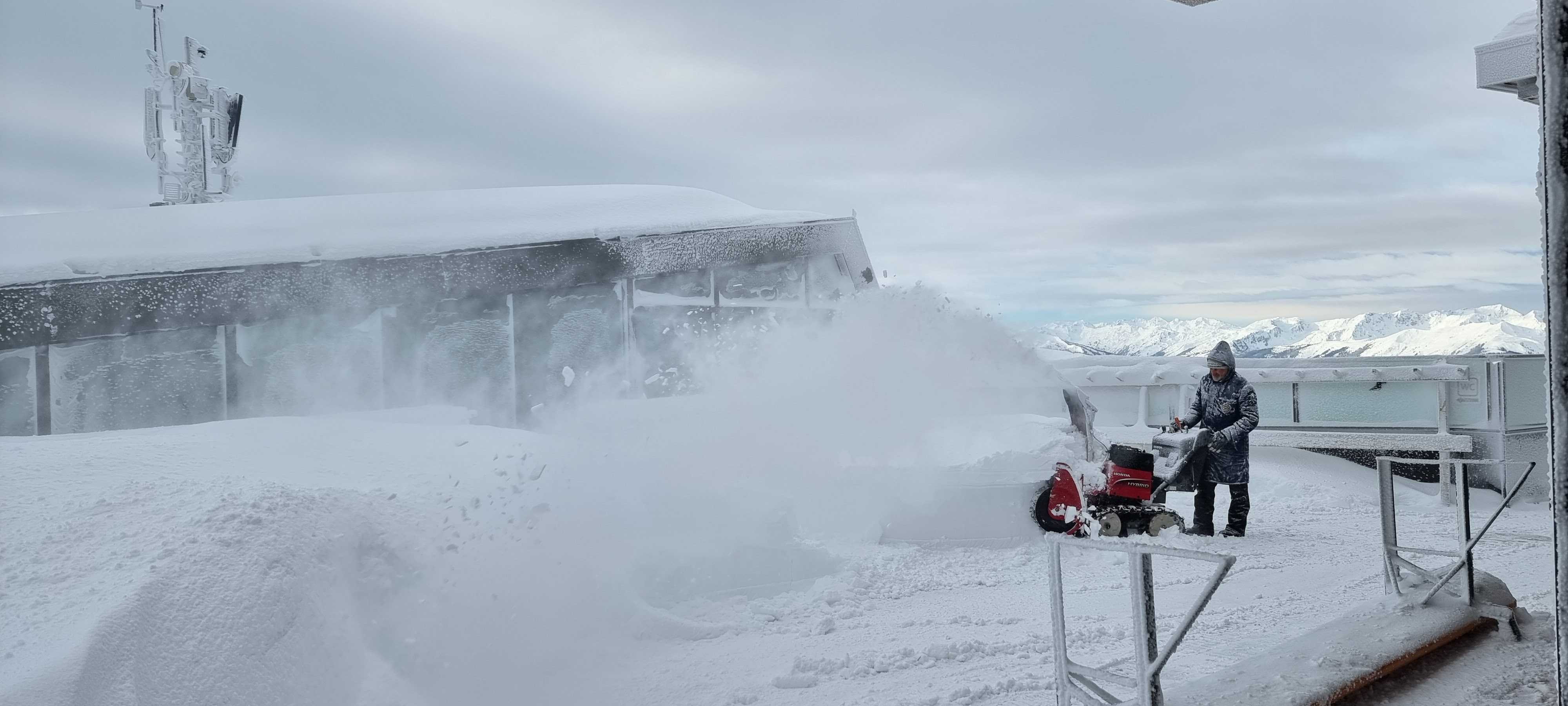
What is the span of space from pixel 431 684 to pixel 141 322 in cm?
593

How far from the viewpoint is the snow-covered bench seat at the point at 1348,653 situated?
303 cm

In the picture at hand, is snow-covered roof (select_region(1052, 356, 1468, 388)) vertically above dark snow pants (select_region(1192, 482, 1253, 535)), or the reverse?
snow-covered roof (select_region(1052, 356, 1468, 388))

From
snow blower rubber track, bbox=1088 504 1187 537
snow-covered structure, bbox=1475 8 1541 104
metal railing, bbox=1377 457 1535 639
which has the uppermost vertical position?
snow-covered structure, bbox=1475 8 1541 104

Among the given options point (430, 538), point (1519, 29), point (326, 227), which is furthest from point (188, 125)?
point (1519, 29)

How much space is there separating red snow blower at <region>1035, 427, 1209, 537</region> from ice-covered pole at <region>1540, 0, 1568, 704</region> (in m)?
5.32

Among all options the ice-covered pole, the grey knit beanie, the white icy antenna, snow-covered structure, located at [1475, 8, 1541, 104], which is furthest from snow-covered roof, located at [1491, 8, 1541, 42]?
the white icy antenna

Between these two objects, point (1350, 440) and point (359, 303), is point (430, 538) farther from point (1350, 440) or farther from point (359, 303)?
point (1350, 440)

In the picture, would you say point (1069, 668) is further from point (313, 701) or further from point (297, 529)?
point (297, 529)

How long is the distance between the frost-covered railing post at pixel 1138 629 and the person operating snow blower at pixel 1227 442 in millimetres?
5265

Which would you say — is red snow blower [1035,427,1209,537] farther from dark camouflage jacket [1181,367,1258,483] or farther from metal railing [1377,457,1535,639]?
metal railing [1377,457,1535,639]

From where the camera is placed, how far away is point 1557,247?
1.85 metres

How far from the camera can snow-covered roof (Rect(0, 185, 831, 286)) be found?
810 cm

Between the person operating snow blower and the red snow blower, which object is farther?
the person operating snow blower

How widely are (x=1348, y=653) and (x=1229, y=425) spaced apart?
493cm
